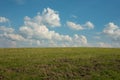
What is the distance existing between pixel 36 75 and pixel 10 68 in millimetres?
4145

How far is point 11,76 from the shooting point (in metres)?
28.8

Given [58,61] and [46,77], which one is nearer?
[46,77]

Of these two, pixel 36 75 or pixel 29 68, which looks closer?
pixel 36 75

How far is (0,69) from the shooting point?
101 ft

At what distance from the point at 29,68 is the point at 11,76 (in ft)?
10.2

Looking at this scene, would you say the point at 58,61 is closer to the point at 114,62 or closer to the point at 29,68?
the point at 29,68

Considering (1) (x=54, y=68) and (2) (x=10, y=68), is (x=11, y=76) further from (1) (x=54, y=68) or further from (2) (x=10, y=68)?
(1) (x=54, y=68)

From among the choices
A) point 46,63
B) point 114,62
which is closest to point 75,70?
point 46,63

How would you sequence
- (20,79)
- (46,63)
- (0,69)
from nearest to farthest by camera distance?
(20,79) → (0,69) → (46,63)

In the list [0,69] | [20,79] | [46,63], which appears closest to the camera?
[20,79]

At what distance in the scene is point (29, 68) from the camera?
31.3m

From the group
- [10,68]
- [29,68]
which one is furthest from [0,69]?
[29,68]

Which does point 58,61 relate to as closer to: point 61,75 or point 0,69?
point 61,75

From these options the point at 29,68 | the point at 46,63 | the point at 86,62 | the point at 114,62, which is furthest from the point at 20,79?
the point at 114,62
